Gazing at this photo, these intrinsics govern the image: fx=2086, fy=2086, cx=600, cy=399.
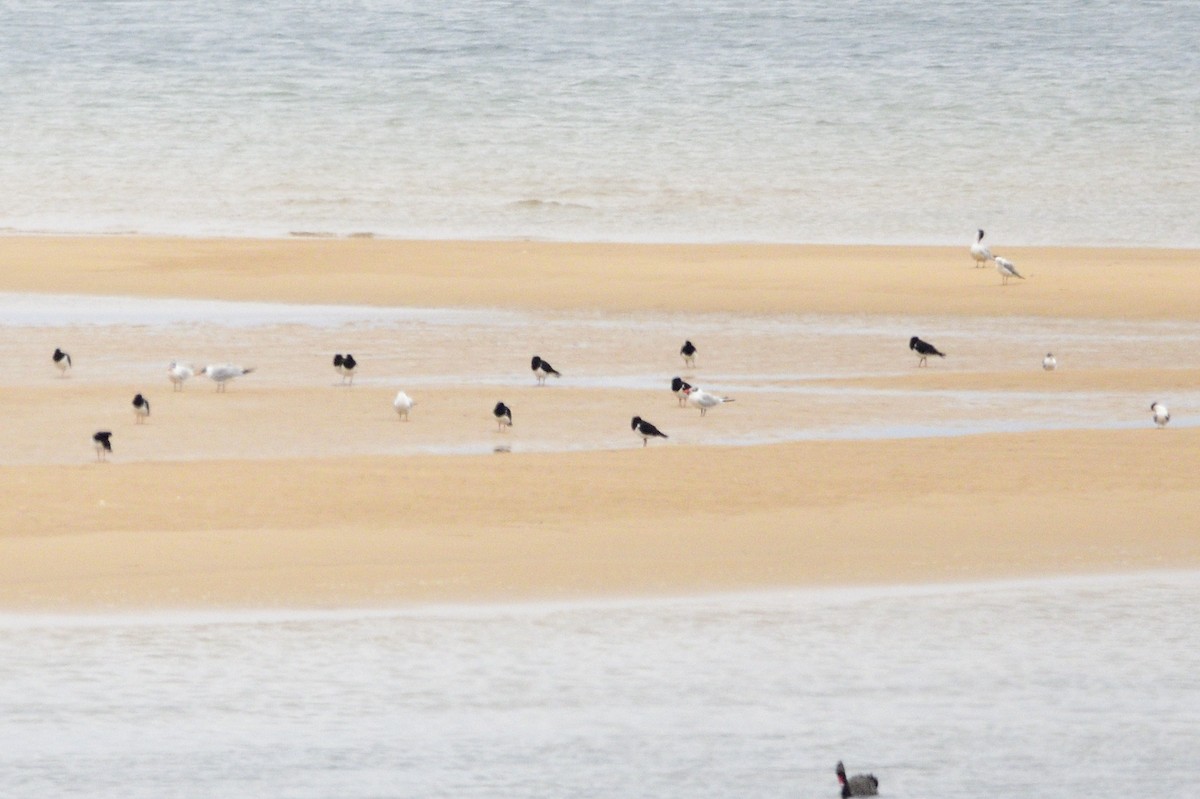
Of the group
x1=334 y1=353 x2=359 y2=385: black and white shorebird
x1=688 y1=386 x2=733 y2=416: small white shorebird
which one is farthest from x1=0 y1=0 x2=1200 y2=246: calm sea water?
x1=688 y1=386 x2=733 y2=416: small white shorebird

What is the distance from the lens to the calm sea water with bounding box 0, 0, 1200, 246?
42938mm

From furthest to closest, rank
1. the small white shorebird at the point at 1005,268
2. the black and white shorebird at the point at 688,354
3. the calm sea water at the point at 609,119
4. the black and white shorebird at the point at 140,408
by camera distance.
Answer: the calm sea water at the point at 609,119, the small white shorebird at the point at 1005,268, the black and white shorebird at the point at 688,354, the black and white shorebird at the point at 140,408

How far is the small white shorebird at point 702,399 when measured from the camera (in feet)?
57.8

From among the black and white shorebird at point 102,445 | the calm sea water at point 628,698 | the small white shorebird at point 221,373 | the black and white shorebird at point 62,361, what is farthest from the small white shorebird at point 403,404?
the calm sea water at point 628,698

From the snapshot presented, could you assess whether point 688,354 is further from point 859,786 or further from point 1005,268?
point 859,786

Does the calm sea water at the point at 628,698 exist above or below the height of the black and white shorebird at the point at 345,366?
below

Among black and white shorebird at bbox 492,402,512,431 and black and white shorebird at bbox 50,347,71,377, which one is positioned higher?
black and white shorebird at bbox 50,347,71,377

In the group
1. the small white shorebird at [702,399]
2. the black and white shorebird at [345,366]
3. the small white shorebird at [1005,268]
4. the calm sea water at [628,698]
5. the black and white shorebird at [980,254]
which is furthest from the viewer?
the black and white shorebird at [980,254]

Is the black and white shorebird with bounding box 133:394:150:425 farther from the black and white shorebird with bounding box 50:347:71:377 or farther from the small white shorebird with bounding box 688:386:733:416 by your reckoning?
the small white shorebird with bounding box 688:386:733:416

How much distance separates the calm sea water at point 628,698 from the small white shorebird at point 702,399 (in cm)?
588

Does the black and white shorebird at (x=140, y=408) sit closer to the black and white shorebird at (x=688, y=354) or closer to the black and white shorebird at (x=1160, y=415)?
the black and white shorebird at (x=688, y=354)

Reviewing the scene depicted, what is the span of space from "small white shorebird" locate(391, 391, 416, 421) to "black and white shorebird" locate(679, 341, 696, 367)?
415cm

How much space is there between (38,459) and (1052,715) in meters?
8.60

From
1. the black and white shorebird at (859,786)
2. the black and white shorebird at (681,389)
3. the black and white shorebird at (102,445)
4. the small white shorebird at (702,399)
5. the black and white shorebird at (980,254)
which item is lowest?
the black and white shorebird at (859,786)
